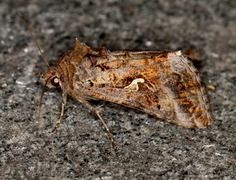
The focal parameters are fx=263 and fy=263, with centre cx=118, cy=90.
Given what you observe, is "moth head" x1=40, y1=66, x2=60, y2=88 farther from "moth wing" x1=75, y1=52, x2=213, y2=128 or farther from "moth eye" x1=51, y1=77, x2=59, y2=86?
"moth wing" x1=75, y1=52, x2=213, y2=128

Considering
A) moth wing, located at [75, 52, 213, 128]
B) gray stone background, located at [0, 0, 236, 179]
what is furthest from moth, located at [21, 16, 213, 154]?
gray stone background, located at [0, 0, 236, 179]

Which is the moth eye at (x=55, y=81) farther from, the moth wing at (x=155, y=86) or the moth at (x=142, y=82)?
the moth wing at (x=155, y=86)

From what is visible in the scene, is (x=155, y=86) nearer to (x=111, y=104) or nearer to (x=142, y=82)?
(x=142, y=82)

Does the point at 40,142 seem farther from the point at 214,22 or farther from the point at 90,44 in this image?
the point at 214,22

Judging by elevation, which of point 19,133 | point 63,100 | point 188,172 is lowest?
point 188,172

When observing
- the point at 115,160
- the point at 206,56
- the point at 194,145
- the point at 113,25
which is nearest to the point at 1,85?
the point at 115,160

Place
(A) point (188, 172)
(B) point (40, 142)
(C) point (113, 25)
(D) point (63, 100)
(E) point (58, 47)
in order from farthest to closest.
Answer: (C) point (113, 25)
(E) point (58, 47)
(D) point (63, 100)
(B) point (40, 142)
(A) point (188, 172)
